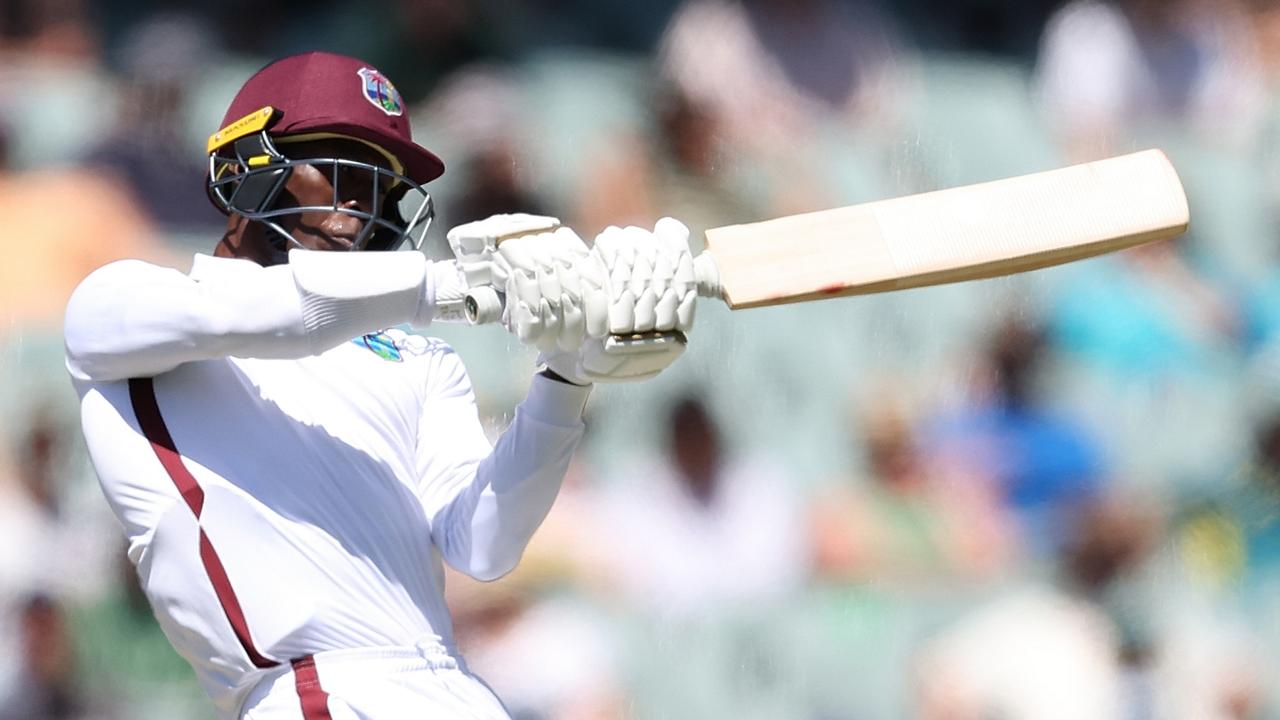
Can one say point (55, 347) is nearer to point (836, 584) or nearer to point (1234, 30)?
point (836, 584)

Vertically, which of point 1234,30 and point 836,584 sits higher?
point 1234,30

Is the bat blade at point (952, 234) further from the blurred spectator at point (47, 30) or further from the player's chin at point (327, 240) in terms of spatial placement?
the blurred spectator at point (47, 30)

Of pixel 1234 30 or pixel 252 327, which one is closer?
pixel 252 327

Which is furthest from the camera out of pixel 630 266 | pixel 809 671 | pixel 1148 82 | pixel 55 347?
pixel 1148 82

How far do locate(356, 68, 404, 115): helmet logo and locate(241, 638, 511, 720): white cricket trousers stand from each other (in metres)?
0.61

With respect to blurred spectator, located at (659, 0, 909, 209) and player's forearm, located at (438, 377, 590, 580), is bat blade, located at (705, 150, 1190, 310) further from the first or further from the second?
blurred spectator, located at (659, 0, 909, 209)

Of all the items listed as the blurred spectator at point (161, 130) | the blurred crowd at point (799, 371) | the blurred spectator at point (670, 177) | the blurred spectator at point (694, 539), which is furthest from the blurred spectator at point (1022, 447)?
the blurred spectator at point (161, 130)

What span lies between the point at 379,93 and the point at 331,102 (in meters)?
0.07

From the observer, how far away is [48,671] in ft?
9.53

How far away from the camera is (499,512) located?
176 centimetres

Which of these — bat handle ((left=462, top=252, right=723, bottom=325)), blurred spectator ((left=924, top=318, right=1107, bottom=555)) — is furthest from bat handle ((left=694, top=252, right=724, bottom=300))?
blurred spectator ((left=924, top=318, right=1107, bottom=555))

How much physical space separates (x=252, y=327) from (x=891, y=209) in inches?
25.2

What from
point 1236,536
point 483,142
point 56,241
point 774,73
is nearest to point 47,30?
point 56,241

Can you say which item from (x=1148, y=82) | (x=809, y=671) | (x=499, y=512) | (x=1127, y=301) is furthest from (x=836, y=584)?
(x=499, y=512)
